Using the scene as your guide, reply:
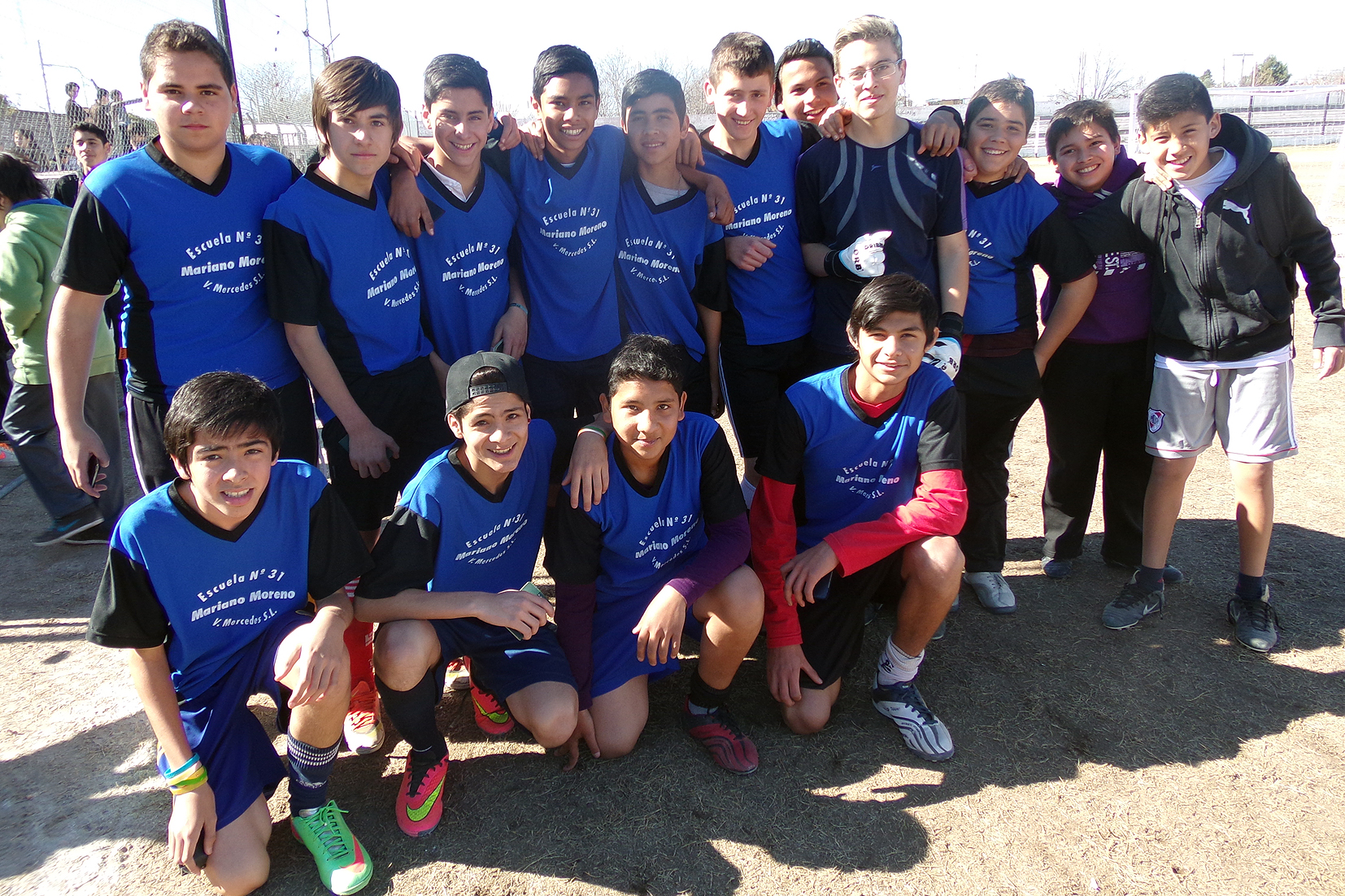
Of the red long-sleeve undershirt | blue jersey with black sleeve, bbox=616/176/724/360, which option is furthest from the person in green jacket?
the red long-sleeve undershirt

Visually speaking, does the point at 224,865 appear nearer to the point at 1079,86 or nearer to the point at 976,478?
the point at 976,478

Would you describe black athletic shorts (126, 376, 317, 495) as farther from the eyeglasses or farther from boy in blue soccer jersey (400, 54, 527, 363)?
the eyeglasses

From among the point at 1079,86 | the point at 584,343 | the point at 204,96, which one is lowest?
the point at 584,343

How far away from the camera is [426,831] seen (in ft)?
8.41

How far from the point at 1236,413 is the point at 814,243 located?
1.85 metres

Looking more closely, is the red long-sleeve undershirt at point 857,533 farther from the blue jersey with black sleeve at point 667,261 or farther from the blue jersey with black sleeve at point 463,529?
the blue jersey with black sleeve at point 667,261

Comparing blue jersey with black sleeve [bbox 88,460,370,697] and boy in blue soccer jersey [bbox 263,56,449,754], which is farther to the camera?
boy in blue soccer jersey [bbox 263,56,449,754]

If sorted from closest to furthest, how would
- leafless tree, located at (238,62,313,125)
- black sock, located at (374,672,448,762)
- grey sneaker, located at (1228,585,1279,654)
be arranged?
1. black sock, located at (374,672,448,762)
2. grey sneaker, located at (1228,585,1279,654)
3. leafless tree, located at (238,62,313,125)

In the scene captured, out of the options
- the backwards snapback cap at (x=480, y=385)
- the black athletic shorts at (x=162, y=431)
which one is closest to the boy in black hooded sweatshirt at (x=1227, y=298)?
the backwards snapback cap at (x=480, y=385)

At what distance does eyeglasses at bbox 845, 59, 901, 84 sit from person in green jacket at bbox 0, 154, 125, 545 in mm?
4278

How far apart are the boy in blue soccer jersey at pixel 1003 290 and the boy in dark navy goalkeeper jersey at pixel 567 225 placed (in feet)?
3.88

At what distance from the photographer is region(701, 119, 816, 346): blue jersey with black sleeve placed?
3541 millimetres

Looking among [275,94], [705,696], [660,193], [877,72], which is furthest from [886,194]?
[275,94]

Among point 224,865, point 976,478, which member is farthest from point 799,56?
point 224,865
